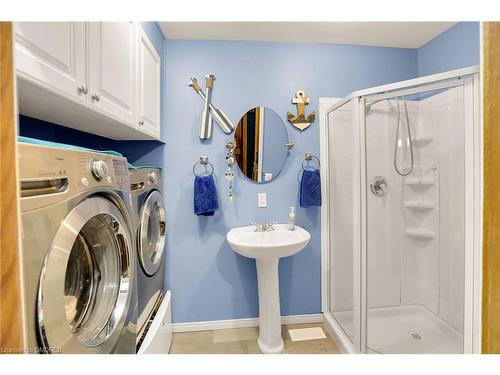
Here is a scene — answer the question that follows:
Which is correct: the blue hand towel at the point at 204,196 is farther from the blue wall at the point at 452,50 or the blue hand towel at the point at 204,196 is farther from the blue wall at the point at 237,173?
the blue wall at the point at 452,50

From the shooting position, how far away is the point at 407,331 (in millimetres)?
1512

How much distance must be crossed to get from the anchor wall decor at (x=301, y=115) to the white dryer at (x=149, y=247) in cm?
113

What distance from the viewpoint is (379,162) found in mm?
1462

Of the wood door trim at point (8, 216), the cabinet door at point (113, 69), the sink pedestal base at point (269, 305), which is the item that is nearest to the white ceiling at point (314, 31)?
the cabinet door at point (113, 69)

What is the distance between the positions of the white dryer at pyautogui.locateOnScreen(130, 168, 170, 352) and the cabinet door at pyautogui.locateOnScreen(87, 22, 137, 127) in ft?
1.08

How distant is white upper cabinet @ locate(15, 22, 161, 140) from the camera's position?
1.94 feet

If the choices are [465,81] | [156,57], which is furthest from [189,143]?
[465,81]

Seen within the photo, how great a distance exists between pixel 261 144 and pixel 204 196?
0.62 meters

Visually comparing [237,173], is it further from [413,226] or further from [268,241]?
[413,226]

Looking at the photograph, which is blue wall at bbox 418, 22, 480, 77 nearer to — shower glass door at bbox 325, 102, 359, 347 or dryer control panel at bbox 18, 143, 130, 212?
shower glass door at bbox 325, 102, 359, 347

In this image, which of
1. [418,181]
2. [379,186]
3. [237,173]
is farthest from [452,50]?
[237,173]

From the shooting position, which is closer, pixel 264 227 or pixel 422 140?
pixel 422 140
